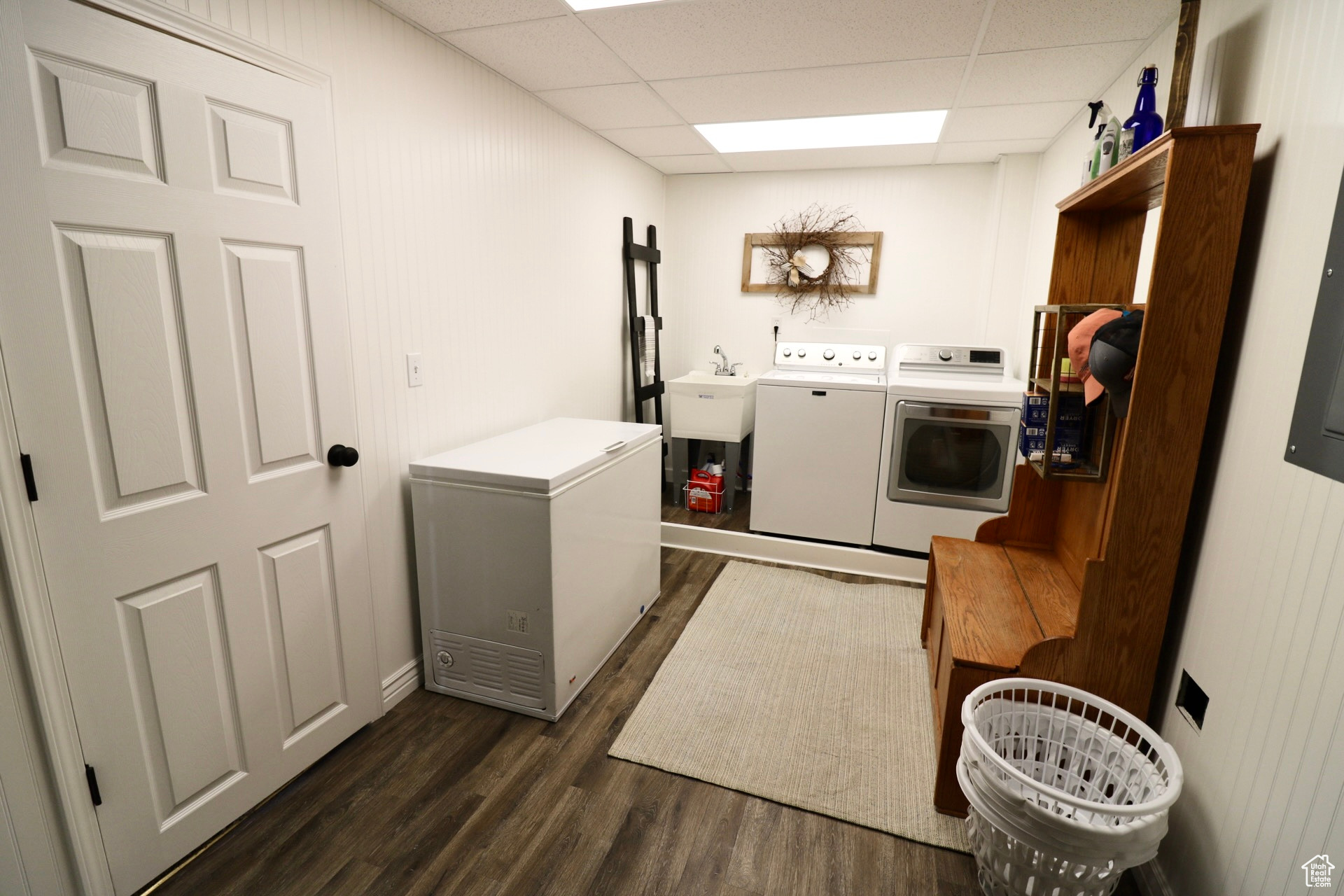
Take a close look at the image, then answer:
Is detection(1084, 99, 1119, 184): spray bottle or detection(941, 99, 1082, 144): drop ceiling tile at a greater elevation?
detection(941, 99, 1082, 144): drop ceiling tile

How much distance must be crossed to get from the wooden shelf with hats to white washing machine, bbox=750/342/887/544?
3.94ft

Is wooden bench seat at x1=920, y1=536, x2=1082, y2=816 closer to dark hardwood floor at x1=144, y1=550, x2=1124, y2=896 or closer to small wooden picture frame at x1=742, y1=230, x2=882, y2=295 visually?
dark hardwood floor at x1=144, y1=550, x2=1124, y2=896

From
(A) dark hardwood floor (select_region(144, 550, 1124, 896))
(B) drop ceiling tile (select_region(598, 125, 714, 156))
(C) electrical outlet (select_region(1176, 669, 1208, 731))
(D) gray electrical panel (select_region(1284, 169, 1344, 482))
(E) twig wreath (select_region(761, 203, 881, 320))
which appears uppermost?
(B) drop ceiling tile (select_region(598, 125, 714, 156))

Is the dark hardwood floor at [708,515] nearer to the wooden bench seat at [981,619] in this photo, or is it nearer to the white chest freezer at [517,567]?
the white chest freezer at [517,567]

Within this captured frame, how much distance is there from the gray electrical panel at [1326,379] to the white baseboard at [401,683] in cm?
247

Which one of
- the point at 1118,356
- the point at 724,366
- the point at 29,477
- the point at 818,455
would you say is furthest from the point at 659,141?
the point at 29,477

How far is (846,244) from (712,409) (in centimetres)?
139

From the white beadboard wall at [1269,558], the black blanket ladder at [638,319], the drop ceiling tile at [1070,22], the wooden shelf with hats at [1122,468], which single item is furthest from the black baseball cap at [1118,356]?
the black blanket ladder at [638,319]

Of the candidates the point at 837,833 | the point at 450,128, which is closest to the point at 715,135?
the point at 450,128

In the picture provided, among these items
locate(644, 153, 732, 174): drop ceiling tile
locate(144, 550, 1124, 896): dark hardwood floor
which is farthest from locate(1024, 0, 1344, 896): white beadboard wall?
locate(644, 153, 732, 174): drop ceiling tile

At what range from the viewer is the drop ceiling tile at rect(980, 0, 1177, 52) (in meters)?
1.86

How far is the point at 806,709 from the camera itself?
219 centimetres

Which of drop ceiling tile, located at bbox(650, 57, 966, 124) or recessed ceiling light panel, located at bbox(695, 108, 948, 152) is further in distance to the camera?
recessed ceiling light panel, located at bbox(695, 108, 948, 152)

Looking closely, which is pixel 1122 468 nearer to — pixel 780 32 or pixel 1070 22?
pixel 1070 22
